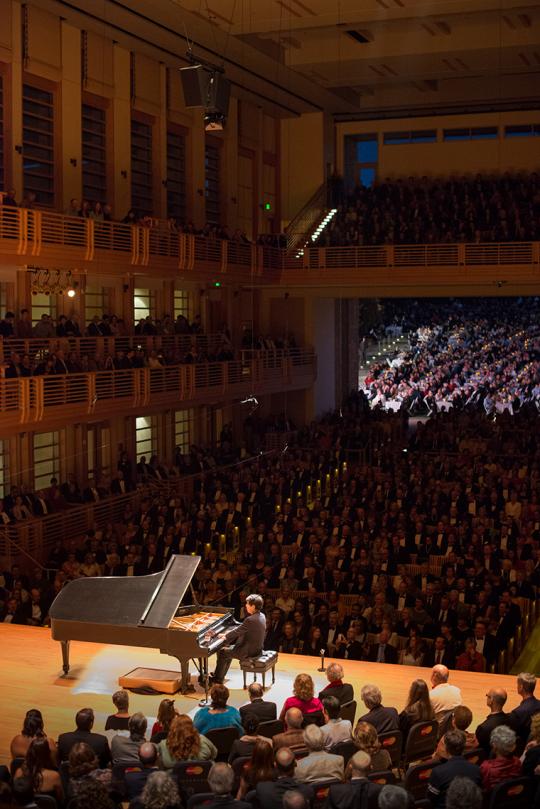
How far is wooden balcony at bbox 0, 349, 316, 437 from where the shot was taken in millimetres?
17219

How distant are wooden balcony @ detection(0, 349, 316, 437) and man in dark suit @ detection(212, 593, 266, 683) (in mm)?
8156

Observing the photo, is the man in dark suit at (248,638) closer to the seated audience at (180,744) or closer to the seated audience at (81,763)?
the seated audience at (180,744)

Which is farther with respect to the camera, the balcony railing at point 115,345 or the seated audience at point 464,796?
the balcony railing at point 115,345

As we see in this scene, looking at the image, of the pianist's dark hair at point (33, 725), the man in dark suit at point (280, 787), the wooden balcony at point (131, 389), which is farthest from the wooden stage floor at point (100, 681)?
the wooden balcony at point (131, 389)

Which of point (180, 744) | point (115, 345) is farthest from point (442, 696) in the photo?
point (115, 345)

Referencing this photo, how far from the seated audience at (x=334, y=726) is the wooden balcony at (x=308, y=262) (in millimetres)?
12728

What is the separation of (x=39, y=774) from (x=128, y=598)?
3542 mm

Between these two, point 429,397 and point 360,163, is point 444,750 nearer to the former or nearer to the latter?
point 429,397

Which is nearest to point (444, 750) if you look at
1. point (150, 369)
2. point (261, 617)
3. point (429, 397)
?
point (261, 617)

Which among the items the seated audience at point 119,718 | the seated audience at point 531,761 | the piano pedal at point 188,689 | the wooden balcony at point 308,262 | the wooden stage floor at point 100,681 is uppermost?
the wooden balcony at point 308,262

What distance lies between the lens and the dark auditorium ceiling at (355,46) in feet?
68.2

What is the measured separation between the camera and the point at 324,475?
19594mm

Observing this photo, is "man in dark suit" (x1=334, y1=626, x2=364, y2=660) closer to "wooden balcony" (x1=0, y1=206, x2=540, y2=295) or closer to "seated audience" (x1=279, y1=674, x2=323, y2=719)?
"seated audience" (x1=279, y1=674, x2=323, y2=719)

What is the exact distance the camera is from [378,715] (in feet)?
24.8
